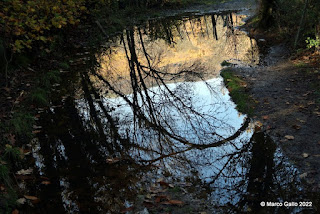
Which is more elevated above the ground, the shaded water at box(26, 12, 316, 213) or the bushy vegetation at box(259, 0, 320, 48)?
the bushy vegetation at box(259, 0, 320, 48)

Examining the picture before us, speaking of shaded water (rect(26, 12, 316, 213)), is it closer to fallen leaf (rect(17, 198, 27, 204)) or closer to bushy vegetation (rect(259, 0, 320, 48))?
fallen leaf (rect(17, 198, 27, 204))

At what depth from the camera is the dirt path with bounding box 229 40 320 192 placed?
4.71 meters

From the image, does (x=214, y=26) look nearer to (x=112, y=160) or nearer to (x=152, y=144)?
(x=152, y=144)

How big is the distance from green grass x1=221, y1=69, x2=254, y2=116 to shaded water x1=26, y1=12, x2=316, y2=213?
201 millimetres

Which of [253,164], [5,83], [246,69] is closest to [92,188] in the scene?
[253,164]

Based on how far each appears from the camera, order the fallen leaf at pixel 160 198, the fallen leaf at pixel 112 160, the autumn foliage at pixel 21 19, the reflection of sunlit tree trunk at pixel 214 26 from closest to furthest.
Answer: the fallen leaf at pixel 160 198 < the fallen leaf at pixel 112 160 < the autumn foliage at pixel 21 19 < the reflection of sunlit tree trunk at pixel 214 26

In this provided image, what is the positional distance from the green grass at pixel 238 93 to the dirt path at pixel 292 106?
19 cm

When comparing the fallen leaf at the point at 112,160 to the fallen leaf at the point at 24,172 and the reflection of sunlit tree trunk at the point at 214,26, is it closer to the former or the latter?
the fallen leaf at the point at 24,172

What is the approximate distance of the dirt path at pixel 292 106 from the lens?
4.71 meters

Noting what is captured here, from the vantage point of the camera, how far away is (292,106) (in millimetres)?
6504

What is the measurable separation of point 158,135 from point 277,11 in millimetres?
10151

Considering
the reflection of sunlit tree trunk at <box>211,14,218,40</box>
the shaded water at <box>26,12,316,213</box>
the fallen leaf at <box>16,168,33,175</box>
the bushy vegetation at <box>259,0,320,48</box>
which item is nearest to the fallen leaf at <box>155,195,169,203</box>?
the shaded water at <box>26,12,316,213</box>

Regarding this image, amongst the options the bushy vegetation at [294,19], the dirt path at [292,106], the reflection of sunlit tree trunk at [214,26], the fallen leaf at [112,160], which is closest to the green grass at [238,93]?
the dirt path at [292,106]

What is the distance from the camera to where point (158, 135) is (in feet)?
20.5
